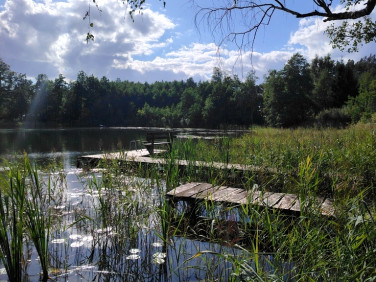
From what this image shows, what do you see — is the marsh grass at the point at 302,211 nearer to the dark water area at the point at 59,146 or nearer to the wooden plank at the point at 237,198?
the wooden plank at the point at 237,198

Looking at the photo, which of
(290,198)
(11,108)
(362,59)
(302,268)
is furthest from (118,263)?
(11,108)

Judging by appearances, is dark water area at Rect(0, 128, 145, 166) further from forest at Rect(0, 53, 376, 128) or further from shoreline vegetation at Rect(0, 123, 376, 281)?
forest at Rect(0, 53, 376, 128)

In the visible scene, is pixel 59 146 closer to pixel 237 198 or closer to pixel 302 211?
pixel 237 198

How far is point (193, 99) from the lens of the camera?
260 feet

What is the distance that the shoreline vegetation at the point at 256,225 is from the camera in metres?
2.47

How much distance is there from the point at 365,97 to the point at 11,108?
220 ft

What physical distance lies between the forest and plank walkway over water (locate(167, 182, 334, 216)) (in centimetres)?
2355

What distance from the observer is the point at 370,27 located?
1511cm

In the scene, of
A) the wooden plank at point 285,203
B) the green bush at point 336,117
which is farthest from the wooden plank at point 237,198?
the green bush at point 336,117

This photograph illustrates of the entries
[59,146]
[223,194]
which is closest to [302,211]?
[223,194]

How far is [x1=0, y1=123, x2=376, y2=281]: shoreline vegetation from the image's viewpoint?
2475mm

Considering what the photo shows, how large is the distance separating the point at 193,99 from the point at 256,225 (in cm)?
7645

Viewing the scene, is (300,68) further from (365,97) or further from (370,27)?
(370,27)

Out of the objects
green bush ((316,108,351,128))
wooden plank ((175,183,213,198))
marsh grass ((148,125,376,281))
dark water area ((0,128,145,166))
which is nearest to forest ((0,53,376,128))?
green bush ((316,108,351,128))
